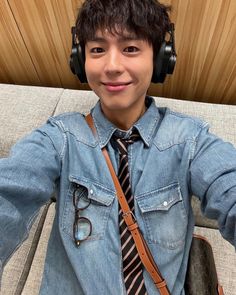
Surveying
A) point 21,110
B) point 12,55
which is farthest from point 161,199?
point 12,55

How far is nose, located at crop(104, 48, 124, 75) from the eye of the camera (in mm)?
729

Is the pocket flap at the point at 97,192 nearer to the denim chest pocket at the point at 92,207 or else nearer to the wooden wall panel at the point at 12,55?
the denim chest pocket at the point at 92,207

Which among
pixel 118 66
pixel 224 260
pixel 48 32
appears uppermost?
pixel 118 66

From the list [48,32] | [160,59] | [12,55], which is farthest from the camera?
[12,55]

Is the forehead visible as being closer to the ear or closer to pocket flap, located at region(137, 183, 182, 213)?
the ear

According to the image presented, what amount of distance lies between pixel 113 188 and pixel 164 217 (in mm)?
181

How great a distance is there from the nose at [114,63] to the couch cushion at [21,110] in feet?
1.73

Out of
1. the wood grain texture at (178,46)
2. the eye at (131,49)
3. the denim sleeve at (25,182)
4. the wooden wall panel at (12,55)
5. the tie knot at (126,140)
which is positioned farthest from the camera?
the wooden wall panel at (12,55)

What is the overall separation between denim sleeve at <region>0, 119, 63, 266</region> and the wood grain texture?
509mm

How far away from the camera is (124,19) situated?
2.43 feet

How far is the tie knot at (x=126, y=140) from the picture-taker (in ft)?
2.87

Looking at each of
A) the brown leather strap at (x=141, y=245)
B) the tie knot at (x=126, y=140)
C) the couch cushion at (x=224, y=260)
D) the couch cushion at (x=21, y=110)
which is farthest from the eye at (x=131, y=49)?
the couch cushion at (x=224, y=260)

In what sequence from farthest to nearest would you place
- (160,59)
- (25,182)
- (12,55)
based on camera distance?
(12,55)
(160,59)
(25,182)

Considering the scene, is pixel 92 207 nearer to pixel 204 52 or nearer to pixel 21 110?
pixel 21 110
